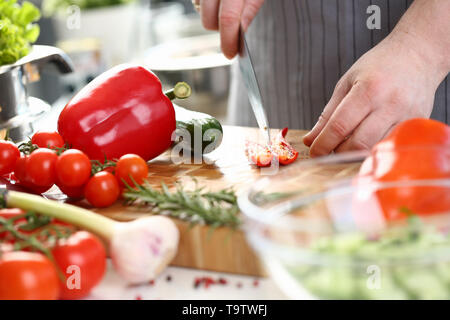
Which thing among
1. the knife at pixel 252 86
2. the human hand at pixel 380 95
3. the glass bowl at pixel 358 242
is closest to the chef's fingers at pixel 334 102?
the human hand at pixel 380 95

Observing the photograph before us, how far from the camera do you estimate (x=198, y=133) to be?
1.15 meters

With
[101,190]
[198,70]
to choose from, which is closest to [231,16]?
[101,190]

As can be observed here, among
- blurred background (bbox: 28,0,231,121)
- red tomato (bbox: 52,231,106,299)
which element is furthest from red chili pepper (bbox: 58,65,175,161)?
blurred background (bbox: 28,0,231,121)

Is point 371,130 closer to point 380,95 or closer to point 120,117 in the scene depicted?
point 380,95

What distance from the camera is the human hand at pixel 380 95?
100 centimetres

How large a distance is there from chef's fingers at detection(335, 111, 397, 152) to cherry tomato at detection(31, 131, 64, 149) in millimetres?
518

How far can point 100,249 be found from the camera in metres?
0.68

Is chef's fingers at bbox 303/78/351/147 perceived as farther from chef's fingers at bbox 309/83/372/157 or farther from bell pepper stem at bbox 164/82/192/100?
bell pepper stem at bbox 164/82/192/100

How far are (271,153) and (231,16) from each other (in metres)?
0.32

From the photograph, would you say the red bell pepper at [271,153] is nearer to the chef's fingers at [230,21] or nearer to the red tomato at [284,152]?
the red tomato at [284,152]

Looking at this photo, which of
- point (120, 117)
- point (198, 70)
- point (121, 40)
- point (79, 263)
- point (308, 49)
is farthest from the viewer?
point (121, 40)

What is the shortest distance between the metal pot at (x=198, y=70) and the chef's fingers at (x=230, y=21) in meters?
0.87

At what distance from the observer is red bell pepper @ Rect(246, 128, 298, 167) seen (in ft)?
3.39

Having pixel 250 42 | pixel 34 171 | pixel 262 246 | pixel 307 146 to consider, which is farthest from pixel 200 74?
pixel 262 246
